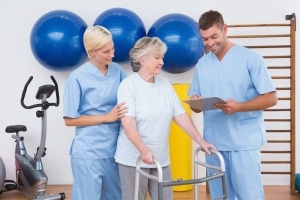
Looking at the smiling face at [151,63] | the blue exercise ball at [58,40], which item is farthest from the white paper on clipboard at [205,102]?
the blue exercise ball at [58,40]

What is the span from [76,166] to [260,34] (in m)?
2.71

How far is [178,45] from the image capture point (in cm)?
401

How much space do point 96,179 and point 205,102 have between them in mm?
775

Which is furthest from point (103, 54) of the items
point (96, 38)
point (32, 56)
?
point (32, 56)

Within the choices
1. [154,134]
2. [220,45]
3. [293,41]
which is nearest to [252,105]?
[220,45]

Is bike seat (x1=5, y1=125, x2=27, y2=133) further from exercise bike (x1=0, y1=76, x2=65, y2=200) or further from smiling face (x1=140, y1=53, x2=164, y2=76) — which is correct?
smiling face (x1=140, y1=53, x2=164, y2=76)

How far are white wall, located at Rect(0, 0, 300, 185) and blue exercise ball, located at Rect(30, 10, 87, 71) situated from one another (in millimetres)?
489

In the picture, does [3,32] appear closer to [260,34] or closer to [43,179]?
[43,179]

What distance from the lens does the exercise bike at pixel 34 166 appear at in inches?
154

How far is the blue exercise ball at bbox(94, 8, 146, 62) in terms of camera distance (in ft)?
13.3

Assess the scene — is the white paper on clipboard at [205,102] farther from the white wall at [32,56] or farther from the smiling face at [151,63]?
the white wall at [32,56]

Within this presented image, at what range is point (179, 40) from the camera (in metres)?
4.01

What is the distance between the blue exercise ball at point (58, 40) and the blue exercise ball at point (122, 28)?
27 centimetres

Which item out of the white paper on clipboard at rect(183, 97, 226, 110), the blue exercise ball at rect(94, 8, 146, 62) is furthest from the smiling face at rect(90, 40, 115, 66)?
the blue exercise ball at rect(94, 8, 146, 62)
